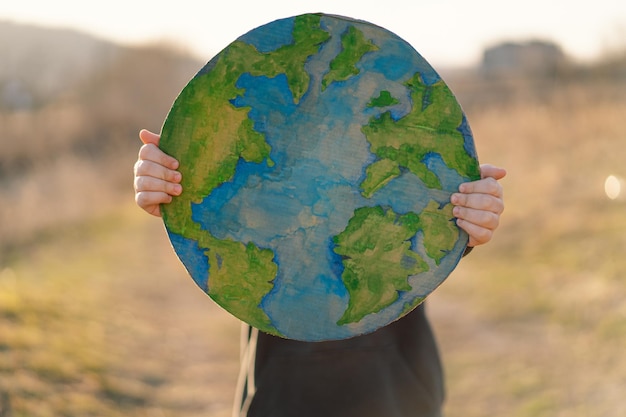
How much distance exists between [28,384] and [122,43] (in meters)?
23.9

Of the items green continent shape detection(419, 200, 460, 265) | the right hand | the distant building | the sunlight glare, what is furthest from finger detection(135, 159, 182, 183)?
the distant building

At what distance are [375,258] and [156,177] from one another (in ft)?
1.94

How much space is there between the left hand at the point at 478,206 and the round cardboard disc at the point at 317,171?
0.08 ft

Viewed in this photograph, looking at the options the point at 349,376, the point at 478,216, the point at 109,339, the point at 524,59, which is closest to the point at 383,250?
the point at 478,216

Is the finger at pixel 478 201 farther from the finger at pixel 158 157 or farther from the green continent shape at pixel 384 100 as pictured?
the finger at pixel 158 157

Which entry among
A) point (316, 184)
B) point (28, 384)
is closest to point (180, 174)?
point (316, 184)

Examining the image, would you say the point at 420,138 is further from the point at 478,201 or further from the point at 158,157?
the point at 158,157

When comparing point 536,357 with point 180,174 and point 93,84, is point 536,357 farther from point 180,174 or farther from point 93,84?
point 93,84

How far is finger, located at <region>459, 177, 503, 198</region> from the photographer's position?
5.09 ft

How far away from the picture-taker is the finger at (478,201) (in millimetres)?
1542

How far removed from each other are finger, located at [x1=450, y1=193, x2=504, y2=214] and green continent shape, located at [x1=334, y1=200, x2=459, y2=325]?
28mm

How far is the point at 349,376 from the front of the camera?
1.71m

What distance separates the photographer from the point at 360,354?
5.67 feet

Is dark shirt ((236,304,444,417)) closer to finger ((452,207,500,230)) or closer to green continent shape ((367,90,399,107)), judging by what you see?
finger ((452,207,500,230))
